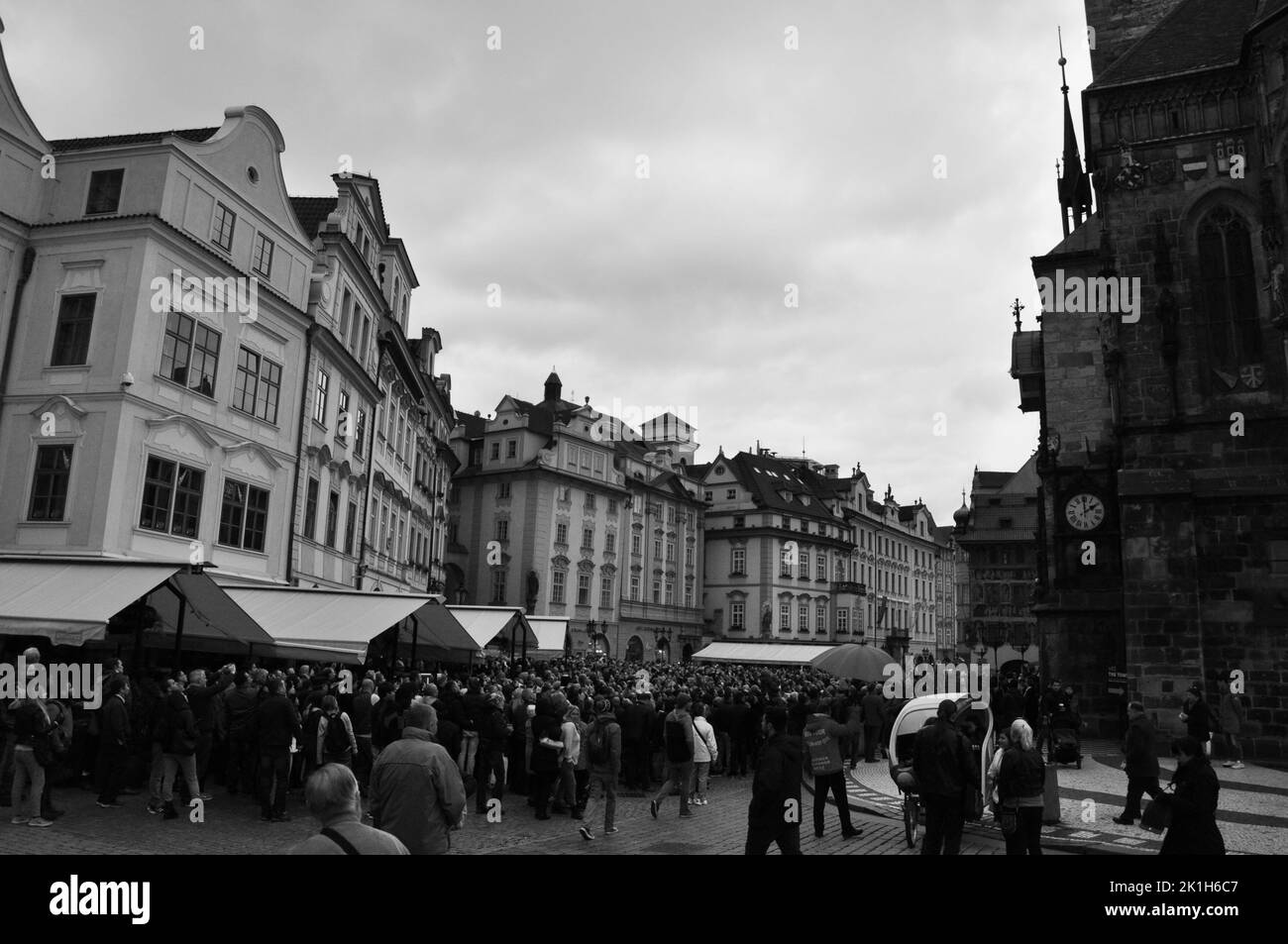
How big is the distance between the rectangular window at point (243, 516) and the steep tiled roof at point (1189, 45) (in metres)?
24.6

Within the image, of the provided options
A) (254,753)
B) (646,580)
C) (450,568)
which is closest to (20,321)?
(254,753)

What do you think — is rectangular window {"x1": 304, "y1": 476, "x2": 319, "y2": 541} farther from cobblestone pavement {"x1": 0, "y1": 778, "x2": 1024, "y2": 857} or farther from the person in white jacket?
the person in white jacket

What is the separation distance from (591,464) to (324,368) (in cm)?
3693

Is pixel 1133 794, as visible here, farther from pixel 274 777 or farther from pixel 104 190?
pixel 104 190

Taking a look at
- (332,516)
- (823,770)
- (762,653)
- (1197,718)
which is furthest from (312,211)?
(1197,718)

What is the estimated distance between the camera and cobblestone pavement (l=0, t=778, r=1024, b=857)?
32.6 feet

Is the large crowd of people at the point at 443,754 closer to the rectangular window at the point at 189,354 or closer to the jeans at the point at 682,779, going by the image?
the jeans at the point at 682,779

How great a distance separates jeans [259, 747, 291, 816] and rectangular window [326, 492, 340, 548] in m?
17.1

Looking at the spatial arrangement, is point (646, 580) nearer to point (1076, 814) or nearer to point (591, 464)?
point (591, 464)

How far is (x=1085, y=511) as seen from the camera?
27.4m

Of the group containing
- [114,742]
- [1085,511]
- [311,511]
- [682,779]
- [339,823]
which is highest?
[1085,511]

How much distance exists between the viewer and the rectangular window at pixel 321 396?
88.2 feet

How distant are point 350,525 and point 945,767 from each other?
25398 mm

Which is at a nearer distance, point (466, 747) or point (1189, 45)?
point (466, 747)
